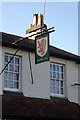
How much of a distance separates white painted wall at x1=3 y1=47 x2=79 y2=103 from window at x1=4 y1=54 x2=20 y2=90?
269 millimetres

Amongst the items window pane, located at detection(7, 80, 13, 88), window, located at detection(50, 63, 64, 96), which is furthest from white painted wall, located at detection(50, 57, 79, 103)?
window pane, located at detection(7, 80, 13, 88)

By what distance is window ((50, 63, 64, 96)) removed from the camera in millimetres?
16812

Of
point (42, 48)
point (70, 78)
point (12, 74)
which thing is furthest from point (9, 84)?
point (70, 78)

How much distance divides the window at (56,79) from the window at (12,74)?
93.3 inches

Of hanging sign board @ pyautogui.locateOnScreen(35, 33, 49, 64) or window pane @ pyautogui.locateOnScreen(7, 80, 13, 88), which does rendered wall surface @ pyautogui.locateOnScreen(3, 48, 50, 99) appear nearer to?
window pane @ pyautogui.locateOnScreen(7, 80, 13, 88)

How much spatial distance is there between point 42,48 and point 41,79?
3.17m

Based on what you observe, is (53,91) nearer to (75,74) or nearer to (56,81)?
(56,81)

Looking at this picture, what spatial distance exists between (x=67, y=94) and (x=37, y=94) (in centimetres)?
237

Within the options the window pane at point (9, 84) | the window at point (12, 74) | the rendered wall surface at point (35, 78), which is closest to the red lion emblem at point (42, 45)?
the rendered wall surface at point (35, 78)

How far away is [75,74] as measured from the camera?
18.1 meters

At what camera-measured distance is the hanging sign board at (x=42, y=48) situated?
12.9m

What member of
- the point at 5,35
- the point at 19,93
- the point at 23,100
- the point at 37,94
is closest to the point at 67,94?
the point at 37,94

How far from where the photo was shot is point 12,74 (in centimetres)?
1511

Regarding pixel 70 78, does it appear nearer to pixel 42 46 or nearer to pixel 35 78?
pixel 35 78
